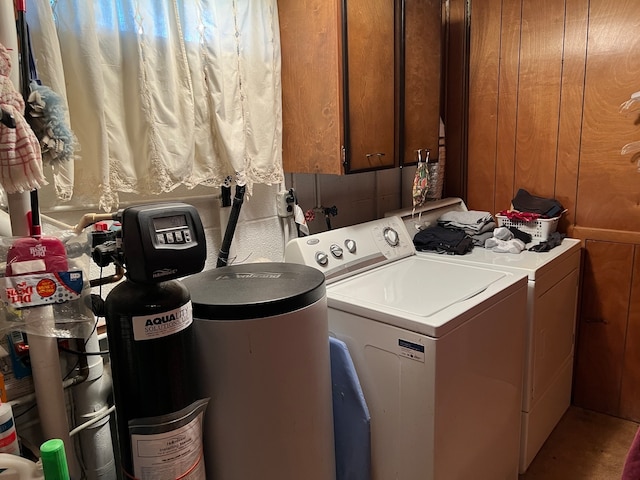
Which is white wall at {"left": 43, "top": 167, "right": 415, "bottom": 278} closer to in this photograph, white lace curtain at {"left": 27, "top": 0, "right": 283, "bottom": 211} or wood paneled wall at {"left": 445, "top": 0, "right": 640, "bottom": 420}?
white lace curtain at {"left": 27, "top": 0, "right": 283, "bottom": 211}

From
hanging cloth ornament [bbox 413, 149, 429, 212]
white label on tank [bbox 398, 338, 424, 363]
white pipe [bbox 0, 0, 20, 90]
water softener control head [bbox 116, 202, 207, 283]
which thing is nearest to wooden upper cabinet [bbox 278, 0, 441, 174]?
hanging cloth ornament [bbox 413, 149, 429, 212]

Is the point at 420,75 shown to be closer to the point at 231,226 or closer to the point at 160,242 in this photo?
the point at 231,226

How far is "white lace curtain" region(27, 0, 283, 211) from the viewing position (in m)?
Result: 1.35

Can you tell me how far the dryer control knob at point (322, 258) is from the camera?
1.87m

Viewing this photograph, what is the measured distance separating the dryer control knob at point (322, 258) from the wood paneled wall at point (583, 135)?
1.43 metres

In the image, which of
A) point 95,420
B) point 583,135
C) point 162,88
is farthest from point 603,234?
point 95,420

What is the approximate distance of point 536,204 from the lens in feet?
8.39

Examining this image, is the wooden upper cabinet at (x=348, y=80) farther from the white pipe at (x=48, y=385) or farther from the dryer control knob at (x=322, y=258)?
the white pipe at (x=48, y=385)

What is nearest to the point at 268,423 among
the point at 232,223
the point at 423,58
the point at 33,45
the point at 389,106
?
the point at 232,223

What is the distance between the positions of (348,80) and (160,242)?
117cm

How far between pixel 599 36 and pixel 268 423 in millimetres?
2399

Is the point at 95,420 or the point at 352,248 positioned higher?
the point at 352,248

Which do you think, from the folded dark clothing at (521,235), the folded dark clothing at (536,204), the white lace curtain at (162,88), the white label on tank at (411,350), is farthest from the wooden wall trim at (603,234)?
the white lace curtain at (162,88)

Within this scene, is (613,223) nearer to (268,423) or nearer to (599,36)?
(599,36)
